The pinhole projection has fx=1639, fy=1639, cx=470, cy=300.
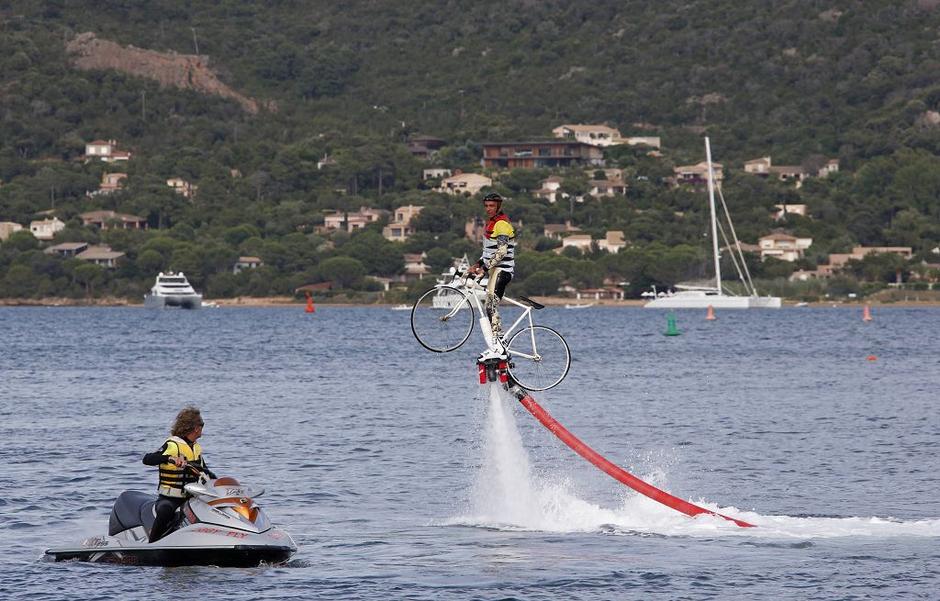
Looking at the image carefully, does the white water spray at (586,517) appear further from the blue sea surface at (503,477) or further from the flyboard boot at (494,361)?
the flyboard boot at (494,361)

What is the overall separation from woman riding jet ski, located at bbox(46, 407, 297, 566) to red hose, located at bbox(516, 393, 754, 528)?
5.78 meters

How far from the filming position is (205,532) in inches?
1281

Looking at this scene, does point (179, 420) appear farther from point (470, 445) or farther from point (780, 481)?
point (470, 445)

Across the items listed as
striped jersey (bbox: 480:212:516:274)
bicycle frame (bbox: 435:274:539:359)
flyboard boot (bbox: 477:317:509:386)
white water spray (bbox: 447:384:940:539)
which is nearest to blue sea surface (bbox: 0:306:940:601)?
white water spray (bbox: 447:384:940:539)

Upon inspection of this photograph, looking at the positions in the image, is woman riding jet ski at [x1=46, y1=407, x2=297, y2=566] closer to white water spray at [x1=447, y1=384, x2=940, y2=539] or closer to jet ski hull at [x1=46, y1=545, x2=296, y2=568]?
jet ski hull at [x1=46, y1=545, x2=296, y2=568]

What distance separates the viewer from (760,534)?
→ 38281 millimetres

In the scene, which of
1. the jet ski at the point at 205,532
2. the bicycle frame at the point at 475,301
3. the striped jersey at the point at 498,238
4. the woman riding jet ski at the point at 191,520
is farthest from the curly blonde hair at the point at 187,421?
the striped jersey at the point at 498,238

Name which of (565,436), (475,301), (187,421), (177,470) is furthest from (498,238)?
(177,470)

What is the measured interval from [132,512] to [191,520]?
70.9 inches

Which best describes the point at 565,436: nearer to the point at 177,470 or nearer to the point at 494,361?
A: the point at 494,361

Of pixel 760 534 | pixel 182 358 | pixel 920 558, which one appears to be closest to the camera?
pixel 920 558

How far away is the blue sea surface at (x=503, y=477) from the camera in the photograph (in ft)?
110

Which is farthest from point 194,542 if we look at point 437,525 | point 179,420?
point 437,525

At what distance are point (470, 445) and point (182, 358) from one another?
2681 inches
